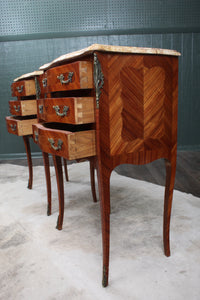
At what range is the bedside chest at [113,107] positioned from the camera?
42.0 inches

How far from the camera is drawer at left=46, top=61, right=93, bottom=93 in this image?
41.5 inches

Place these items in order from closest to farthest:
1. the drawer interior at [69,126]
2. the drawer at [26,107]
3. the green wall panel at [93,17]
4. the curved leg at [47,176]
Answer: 1. the drawer interior at [69,126]
2. the curved leg at [47,176]
3. the drawer at [26,107]
4. the green wall panel at [93,17]

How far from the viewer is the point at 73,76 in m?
1.11

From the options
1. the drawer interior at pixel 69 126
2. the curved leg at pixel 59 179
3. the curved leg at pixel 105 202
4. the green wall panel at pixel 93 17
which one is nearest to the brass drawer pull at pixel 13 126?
the drawer interior at pixel 69 126

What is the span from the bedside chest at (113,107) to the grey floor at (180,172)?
3.93 ft

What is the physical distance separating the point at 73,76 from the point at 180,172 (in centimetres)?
215

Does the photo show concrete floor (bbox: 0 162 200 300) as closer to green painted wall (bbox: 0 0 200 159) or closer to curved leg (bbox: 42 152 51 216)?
curved leg (bbox: 42 152 51 216)

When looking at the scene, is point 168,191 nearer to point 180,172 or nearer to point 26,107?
point 26,107

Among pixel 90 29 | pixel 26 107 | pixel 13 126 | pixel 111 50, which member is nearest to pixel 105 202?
pixel 111 50

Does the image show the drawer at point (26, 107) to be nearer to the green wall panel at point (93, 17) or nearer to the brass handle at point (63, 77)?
the brass handle at point (63, 77)

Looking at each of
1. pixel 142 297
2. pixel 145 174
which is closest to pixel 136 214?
pixel 142 297

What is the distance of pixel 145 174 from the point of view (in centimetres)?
285

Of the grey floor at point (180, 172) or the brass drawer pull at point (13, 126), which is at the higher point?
the brass drawer pull at point (13, 126)

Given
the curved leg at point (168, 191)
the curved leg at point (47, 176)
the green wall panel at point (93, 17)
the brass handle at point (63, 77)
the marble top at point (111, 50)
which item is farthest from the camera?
the green wall panel at point (93, 17)
